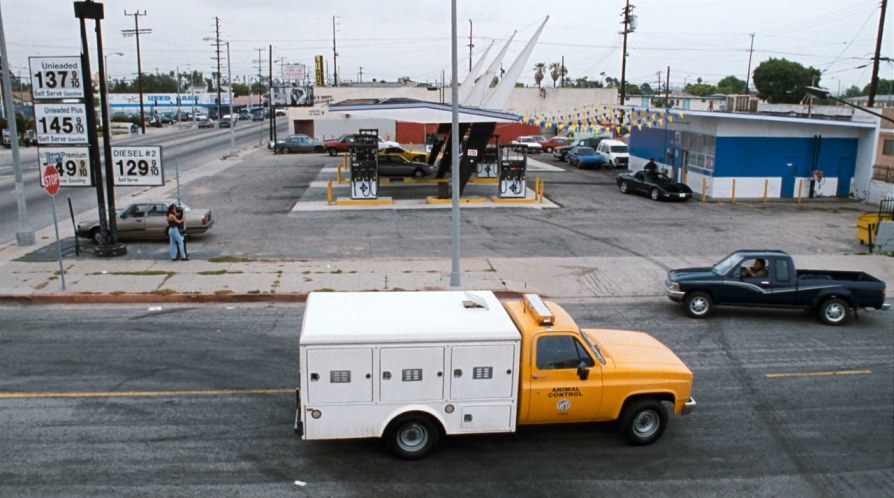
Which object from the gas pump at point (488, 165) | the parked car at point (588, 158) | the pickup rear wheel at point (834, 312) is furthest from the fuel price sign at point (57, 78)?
the parked car at point (588, 158)

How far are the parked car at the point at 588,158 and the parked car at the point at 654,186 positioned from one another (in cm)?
1157

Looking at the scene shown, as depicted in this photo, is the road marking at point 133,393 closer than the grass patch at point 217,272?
Yes

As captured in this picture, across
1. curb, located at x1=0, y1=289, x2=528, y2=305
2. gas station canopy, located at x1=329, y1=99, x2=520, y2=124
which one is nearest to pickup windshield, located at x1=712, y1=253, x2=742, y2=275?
curb, located at x1=0, y1=289, x2=528, y2=305

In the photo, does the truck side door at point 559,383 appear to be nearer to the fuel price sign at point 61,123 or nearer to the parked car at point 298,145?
the fuel price sign at point 61,123

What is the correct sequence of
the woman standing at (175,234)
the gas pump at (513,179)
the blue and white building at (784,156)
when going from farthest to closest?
the blue and white building at (784,156)
the gas pump at (513,179)
the woman standing at (175,234)

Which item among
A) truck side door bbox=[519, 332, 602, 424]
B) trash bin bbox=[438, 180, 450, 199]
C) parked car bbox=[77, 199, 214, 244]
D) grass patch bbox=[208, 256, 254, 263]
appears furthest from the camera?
trash bin bbox=[438, 180, 450, 199]

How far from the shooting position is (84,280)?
17.3 m

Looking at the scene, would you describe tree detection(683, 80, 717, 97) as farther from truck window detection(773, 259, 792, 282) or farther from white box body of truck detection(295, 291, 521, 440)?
white box body of truck detection(295, 291, 521, 440)

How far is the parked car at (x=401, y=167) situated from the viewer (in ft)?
124

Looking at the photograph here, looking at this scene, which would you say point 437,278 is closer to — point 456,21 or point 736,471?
point 456,21

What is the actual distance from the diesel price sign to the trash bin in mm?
12867

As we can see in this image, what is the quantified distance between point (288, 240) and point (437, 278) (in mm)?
6760

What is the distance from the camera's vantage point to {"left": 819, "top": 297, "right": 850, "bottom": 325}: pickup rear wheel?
48.1ft

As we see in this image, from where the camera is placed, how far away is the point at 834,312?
1473 cm
